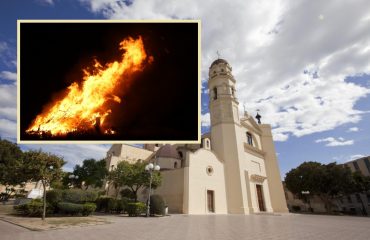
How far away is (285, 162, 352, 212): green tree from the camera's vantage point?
3962 cm

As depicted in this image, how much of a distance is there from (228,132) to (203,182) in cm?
781

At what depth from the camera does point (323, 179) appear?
4062 centimetres

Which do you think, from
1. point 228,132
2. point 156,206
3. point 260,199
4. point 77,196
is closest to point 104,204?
point 77,196

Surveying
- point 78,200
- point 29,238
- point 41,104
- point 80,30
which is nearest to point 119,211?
point 78,200

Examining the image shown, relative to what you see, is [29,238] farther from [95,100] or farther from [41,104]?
[95,100]

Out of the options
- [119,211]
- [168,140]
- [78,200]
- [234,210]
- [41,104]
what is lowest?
[234,210]

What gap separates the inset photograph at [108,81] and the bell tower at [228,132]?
71.7ft

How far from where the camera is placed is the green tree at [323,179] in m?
39.6

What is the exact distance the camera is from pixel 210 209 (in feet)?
82.7

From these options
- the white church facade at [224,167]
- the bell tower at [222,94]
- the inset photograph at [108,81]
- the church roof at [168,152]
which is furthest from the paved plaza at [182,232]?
the church roof at [168,152]

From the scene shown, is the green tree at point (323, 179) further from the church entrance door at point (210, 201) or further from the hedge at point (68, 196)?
the hedge at point (68, 196)

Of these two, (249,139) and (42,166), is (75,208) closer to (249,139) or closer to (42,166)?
(42,166)

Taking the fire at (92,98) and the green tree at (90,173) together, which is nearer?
the fire at (92,98)

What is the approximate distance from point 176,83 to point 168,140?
2014 mm
